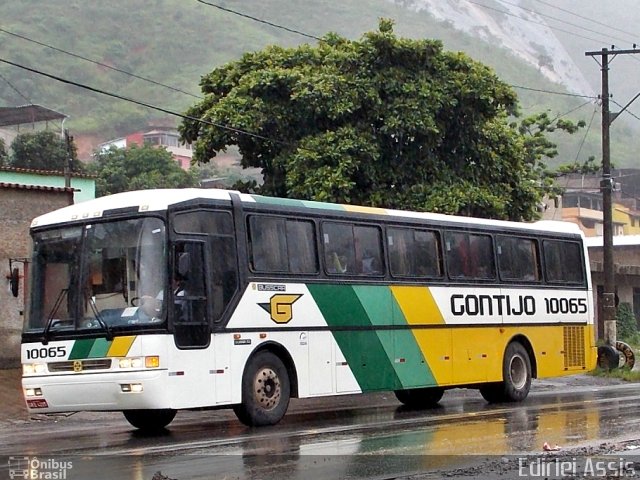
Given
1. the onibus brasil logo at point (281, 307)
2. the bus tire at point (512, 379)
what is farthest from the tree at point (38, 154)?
the onibus brasil logo at point (281, 307)

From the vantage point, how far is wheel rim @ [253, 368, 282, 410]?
15148mm

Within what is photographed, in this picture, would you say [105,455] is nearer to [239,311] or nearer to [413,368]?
[239,311]

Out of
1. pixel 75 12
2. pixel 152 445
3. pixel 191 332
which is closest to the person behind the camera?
pixel 152 445

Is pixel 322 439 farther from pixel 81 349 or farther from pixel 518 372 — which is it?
pixel 518 372

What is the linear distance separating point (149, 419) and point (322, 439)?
357 centimetres

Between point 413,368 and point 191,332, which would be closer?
point 191,332

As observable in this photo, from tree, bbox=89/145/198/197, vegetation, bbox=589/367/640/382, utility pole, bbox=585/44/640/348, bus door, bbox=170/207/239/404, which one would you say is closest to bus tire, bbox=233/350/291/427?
bus door, bbox=170/207/239/404

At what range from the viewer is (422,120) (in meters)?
25.5

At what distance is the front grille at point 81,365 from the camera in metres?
13.9

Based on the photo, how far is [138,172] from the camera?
65438mm

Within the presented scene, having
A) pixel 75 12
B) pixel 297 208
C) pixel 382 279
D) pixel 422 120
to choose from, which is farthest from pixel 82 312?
pixel 75 12

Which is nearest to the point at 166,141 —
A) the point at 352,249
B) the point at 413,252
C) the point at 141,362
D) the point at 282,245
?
the point at 413,252

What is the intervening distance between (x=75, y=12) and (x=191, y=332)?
180516mm

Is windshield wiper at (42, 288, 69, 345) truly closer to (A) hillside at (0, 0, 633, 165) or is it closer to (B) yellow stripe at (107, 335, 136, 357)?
(B) yellow stripe at (107, 335, 136, 357)
